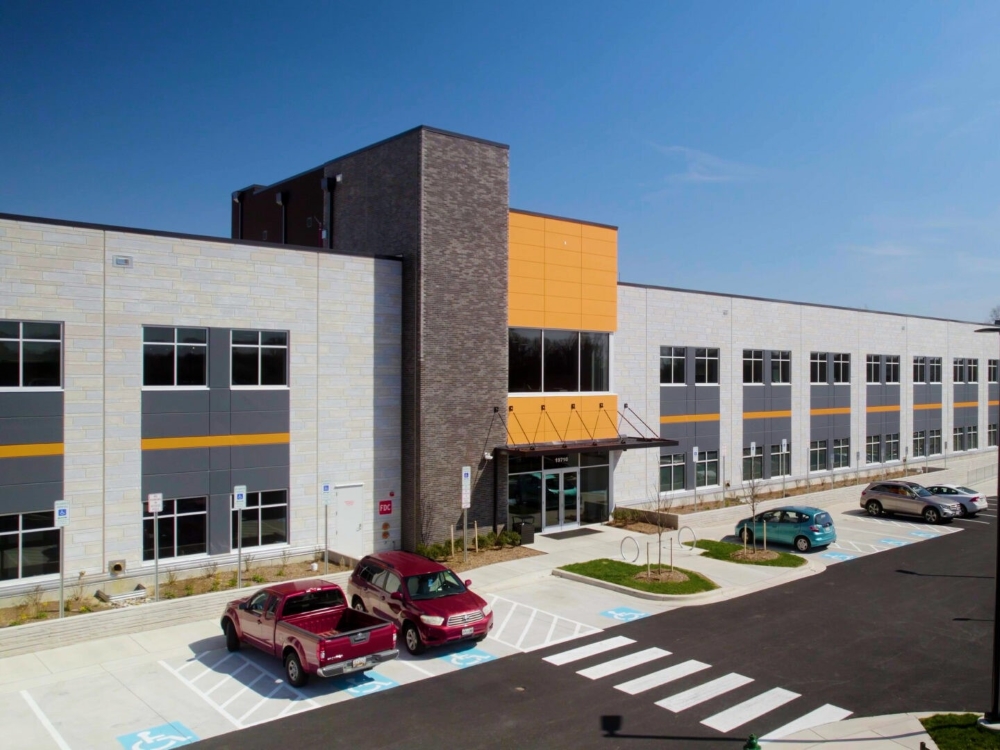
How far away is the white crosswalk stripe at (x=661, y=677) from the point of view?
575 inches

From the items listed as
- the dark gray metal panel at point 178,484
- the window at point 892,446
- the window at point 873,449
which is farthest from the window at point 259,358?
the window at point 892,446

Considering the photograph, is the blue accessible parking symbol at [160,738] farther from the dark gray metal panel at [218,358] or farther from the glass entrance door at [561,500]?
the glass entrance door at [561,500]

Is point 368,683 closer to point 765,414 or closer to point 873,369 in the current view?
point 765,414

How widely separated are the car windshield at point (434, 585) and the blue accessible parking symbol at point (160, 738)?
5328 mm

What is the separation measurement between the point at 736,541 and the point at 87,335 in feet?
73.8

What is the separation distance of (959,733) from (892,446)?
4079 centimetres

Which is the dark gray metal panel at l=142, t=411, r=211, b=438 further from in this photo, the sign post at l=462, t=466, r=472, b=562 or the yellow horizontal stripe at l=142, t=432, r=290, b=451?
the sign post at l=462, t=466, r=472, b=562

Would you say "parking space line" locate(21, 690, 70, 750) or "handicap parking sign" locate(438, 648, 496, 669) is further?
"handicap parking sign" locate(438, 648, 496, 669)

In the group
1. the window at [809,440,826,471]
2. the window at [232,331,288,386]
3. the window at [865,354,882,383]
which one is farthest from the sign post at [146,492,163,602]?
the window at [865,354,882,383]

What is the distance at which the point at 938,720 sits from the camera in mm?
12711

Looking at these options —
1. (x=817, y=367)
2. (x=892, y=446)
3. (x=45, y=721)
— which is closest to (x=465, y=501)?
(x=45, y=721)

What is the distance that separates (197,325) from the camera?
73.2ft

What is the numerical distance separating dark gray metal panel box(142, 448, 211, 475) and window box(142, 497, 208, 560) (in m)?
0.86

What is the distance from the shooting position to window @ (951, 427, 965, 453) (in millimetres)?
55094
